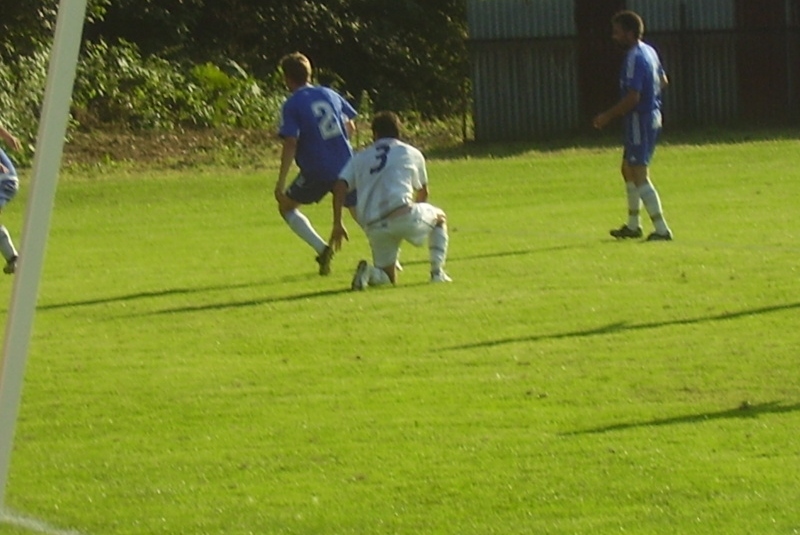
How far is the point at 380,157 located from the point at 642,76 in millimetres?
Result: 3157

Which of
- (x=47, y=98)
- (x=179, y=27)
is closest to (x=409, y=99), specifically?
(x=179, y=27)

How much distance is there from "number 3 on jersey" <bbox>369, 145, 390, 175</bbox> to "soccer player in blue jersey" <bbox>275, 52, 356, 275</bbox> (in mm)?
981

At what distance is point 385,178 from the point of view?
44.7 feet

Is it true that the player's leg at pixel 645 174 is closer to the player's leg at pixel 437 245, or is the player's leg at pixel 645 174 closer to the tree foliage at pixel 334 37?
the player's leg at pixel 437 245

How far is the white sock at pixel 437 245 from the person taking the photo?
13.7m

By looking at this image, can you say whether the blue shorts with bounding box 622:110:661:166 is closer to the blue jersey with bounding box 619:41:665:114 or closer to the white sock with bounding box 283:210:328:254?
the blue jersey with bounding box 619:41:665:114

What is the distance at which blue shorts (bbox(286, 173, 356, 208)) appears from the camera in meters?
14.7

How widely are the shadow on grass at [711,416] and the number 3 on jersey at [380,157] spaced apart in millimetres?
5224

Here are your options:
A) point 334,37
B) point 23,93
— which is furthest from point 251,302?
point 334,37

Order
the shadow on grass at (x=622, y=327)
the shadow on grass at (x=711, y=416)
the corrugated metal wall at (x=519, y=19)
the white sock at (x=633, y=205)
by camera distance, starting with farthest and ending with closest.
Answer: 1. the corrugated metal wall at (x=519, y=19)
2. the white sock at (x=633, y=205)
3. the shadow on grass at (x=622, y=327)
4. the shadow on grass at (x=711, y=416)

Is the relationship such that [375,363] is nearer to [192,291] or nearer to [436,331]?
[436,331]

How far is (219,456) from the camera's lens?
8133 mm

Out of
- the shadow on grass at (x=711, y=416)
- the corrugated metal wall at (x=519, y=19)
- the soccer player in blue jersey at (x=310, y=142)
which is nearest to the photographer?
the shadow on grass at (x=711, y=416)

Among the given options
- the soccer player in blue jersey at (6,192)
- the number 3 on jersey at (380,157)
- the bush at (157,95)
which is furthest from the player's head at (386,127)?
the bush at (157,95)
